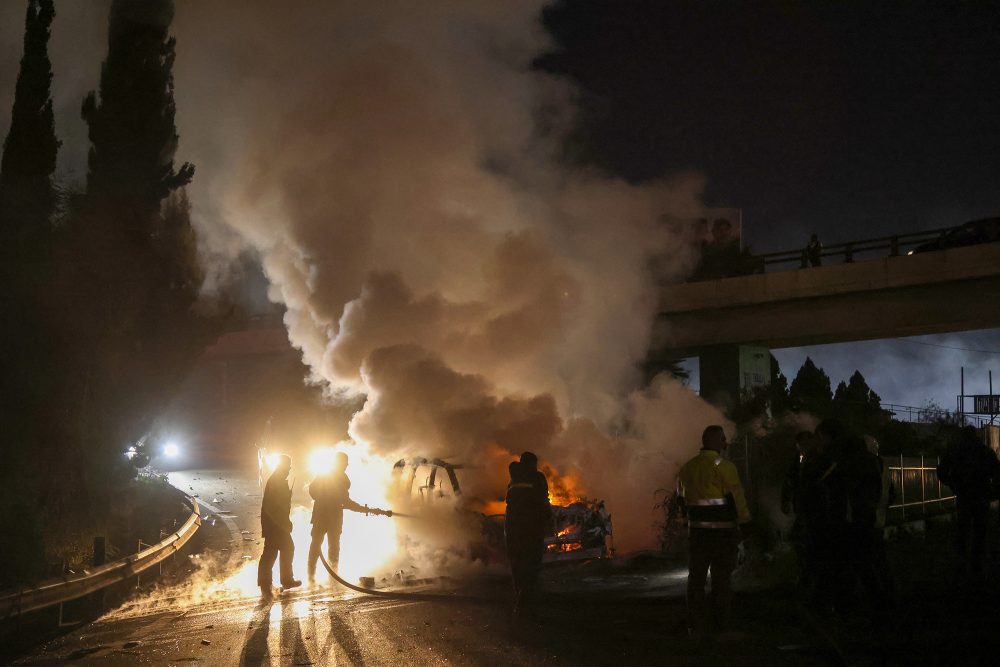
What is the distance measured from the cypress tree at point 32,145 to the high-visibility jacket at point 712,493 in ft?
50.1

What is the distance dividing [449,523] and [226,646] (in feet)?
18.1

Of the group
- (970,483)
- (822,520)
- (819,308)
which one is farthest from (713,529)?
(819,308)

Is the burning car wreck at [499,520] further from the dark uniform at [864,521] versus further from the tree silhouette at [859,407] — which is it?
the tree silhouette at [859,407]

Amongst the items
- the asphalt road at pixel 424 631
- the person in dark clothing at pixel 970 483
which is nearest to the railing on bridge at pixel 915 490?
the person in dark clothing at pixel 970 483

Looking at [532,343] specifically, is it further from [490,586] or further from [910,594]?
[910,594]

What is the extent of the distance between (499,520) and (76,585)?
5.19 m

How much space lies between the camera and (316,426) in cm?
4031

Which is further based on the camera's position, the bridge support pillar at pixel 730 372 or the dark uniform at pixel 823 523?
the bridge support pillar at pixel 730 372

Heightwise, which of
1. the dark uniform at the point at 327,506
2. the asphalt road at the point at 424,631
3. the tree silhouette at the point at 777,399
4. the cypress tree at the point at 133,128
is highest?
the cypress tree at the point at 133,128

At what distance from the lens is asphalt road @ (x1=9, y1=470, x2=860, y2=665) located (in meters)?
6.98

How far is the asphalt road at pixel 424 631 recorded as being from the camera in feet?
22.9

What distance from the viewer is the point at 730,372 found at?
97.2 feet

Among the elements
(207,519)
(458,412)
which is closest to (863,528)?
(458,412)

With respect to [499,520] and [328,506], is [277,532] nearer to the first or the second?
[328,506]
